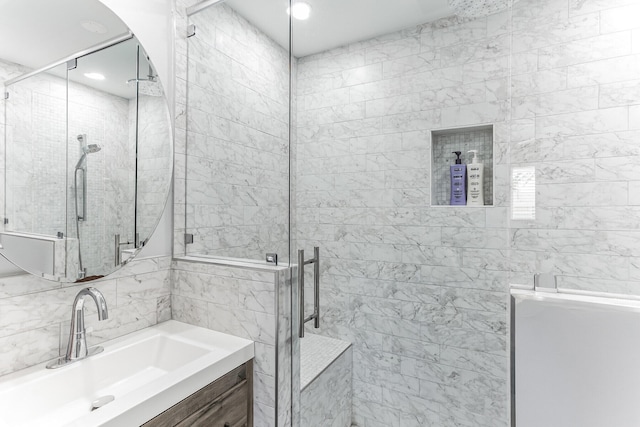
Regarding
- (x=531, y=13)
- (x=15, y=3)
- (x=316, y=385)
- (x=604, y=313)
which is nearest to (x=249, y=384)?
(x=316, y=385)

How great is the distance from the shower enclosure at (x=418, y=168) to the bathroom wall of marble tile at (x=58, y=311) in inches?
9.2

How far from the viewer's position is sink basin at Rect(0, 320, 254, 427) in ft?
2.63

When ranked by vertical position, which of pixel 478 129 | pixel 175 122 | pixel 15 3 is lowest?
pixel 478 129

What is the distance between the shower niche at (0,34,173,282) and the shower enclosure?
7.5 inches

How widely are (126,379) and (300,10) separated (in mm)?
1586

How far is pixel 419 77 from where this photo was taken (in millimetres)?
1235

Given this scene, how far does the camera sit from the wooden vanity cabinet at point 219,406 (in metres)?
0.91

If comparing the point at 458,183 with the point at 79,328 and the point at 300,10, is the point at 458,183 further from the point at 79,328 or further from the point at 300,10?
the point at 79,328

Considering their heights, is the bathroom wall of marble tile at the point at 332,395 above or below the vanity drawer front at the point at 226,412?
below

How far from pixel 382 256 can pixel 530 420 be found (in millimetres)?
716

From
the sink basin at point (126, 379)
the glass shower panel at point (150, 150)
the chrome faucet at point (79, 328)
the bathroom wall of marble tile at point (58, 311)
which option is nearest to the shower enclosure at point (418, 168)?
the glass shower panel at point (150, 150)

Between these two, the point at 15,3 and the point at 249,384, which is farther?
the point at 249,384

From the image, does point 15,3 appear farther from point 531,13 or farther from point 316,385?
point 316,385

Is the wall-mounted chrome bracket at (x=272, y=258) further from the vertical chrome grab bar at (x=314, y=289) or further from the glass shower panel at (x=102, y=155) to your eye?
the glass shower panel at (x=102, y=155)
